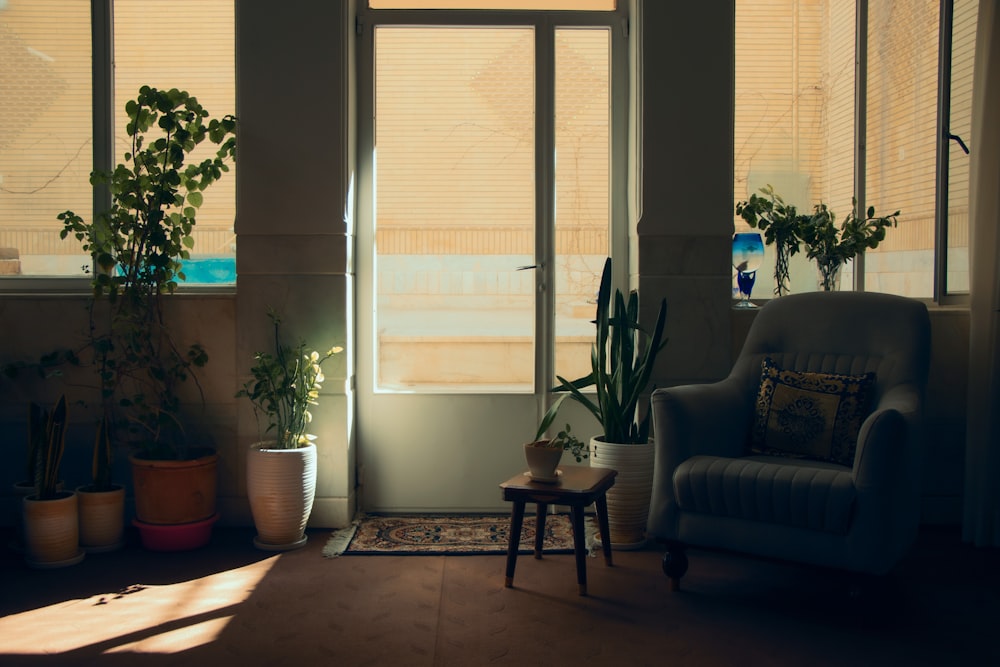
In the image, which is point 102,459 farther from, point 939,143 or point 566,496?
point 939,143

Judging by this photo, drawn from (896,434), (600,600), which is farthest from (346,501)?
(896,434)

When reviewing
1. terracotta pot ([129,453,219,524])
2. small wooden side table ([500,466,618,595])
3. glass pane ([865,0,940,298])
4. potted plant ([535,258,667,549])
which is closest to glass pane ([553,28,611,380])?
potted plant ([535,258,667,549])

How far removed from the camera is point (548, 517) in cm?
386

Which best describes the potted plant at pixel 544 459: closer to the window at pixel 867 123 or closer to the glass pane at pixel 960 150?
the window at pixel 867 123

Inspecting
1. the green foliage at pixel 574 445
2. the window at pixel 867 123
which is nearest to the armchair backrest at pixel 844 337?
the window at pixel 867 123

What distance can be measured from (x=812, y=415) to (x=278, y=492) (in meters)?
2.01

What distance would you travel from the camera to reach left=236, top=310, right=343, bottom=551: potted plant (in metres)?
3.38

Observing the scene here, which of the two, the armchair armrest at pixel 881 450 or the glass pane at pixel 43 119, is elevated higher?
the glass pane at pixel 43 119

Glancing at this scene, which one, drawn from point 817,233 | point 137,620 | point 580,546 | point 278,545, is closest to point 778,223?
point 817,233

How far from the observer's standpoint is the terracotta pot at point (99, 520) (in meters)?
3.38

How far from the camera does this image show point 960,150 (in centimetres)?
389

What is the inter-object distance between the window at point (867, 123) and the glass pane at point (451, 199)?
3.34ft

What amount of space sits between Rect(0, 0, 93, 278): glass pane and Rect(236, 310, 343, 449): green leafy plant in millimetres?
1059

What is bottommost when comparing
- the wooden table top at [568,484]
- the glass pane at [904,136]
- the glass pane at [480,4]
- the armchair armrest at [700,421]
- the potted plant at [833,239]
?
the wooden table top at [568,484]
